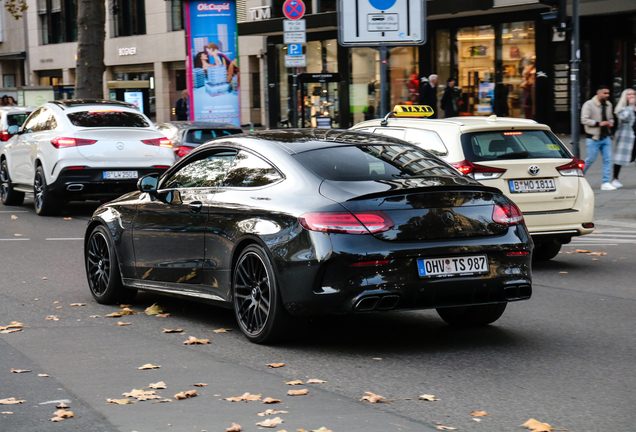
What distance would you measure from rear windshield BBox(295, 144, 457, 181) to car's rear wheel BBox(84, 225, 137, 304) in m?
2.25

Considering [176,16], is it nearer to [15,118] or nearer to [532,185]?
[15,118]

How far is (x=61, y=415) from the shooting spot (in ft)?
15.3

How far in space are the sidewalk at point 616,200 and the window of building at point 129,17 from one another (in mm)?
31544

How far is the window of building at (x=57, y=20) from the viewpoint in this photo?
175 feet

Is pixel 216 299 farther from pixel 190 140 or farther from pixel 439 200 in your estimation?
pixel 190 140

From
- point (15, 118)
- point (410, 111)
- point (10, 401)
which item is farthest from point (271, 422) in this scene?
point (15, 118)

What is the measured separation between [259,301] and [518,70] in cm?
2269

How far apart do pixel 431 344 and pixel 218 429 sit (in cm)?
225

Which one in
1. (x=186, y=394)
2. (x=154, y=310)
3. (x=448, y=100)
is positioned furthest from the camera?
(x=448, y=100)

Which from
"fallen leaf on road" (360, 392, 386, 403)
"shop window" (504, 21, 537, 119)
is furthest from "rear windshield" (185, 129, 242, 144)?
"fallen leaf on road" (360, 392, 386, 403)

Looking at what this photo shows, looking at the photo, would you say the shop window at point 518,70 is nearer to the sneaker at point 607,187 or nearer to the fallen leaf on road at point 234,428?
the sneaker at point 607,187

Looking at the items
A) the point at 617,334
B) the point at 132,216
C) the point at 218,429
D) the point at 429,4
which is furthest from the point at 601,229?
the point at 429,4

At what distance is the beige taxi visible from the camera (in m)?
9.72

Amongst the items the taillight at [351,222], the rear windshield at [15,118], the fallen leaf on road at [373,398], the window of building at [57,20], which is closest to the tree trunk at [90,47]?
the rear windshield at [15,118]
